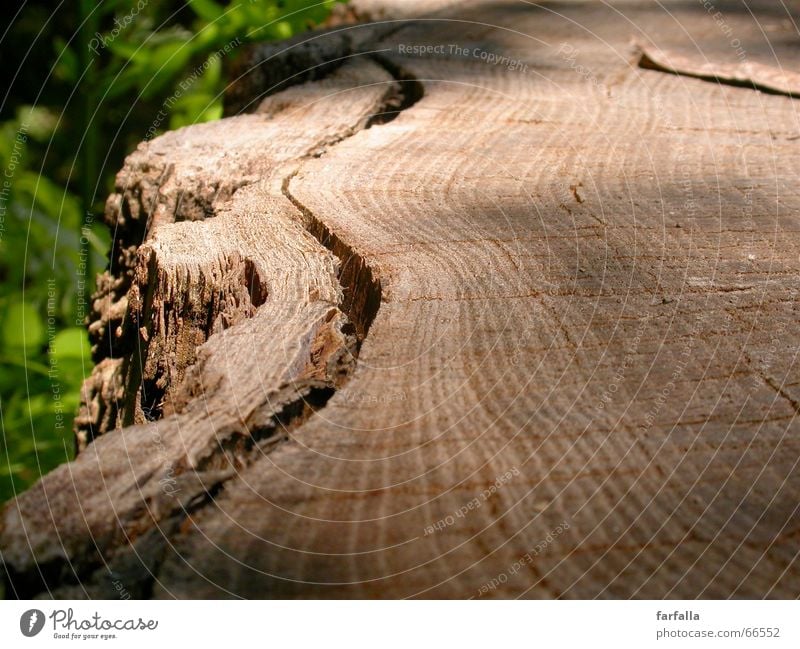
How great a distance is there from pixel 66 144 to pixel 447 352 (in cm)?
233

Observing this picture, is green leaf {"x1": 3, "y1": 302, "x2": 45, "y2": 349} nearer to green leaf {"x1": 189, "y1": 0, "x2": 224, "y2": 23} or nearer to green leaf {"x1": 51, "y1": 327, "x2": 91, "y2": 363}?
green leaf {"x1": 51, "y1": 327, "x2": 91, "y2": 363}

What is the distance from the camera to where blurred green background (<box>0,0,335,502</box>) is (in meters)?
1.61

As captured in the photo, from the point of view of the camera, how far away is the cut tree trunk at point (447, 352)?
0.56 metres

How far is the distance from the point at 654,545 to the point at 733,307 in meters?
0.30

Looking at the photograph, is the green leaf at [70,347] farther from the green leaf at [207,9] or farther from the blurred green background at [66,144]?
the green leaf at [207,9]

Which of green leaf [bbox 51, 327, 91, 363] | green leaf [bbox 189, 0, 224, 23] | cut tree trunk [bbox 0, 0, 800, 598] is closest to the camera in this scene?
cut tree trunk [bbox 0, 0, 800, 598]

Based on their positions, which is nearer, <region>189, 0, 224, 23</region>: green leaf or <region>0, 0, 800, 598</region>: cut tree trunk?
<region>0, 0, 800, 598</region>: cut tree trunk

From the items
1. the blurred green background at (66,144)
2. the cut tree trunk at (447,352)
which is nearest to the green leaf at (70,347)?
the blurred green background at (66,144)

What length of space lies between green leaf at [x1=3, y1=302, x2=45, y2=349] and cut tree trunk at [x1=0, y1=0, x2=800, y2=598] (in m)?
0.46

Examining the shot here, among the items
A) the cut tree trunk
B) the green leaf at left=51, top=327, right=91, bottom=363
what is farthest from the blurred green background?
the cut tree trunk

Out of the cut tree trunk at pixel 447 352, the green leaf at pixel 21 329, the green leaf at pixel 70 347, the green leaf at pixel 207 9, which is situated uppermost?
the green leaf at pixel 207 9

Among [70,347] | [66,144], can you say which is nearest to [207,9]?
[70,347]
